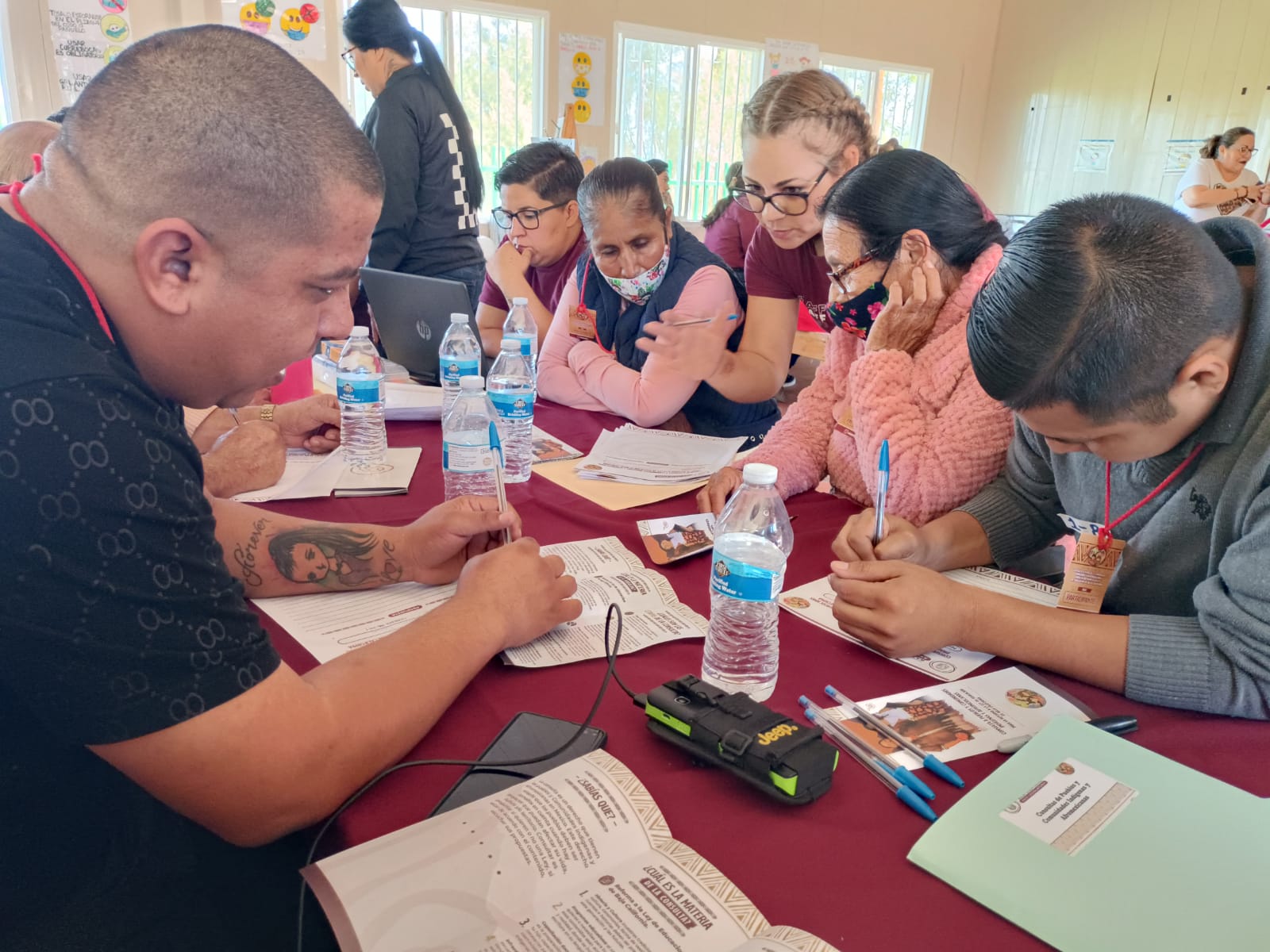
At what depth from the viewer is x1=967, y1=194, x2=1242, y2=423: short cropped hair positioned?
0.87 metres

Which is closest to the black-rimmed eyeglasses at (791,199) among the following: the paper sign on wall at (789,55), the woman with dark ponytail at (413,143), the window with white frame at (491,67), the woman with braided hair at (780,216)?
the woman with braided hair at (780,216)

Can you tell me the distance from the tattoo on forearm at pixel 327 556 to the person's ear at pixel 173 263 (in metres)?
0.47

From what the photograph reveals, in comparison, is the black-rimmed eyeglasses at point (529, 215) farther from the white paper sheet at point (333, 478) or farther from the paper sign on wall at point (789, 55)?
the paper sign on wall at point (789, 55)

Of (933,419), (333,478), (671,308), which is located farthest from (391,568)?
(671,308)

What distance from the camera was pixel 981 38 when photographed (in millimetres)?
7570

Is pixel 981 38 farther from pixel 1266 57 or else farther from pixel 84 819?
pixel 84 819

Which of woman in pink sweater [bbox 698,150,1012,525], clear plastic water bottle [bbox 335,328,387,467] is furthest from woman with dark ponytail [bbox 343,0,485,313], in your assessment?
woman in pink sweater [bbox 698,150,1012,525]

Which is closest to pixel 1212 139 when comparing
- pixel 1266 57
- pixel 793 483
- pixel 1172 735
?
pixel 1266 57

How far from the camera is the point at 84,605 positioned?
1.98ft

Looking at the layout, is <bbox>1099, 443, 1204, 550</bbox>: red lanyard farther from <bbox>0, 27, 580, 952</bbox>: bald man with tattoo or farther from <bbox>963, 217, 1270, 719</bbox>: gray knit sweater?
<bbox>0, 27, 580, 952</bbox>: bald man with tattoo

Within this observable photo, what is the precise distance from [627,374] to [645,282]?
0.92 ft

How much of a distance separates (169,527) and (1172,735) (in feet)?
3.28

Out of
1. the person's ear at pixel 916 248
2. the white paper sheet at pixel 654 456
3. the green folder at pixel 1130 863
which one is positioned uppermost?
Result: the person's ear at pixel 916 248

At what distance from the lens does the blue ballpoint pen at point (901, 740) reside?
769 millimetres
